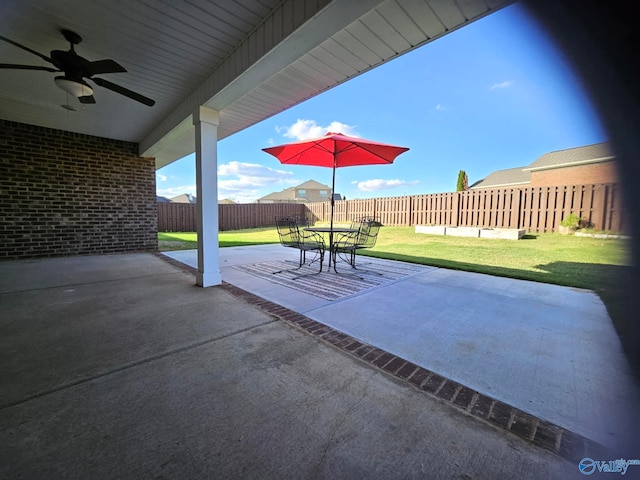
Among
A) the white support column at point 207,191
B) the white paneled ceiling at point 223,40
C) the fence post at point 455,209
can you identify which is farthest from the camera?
the fence post at point 455,209

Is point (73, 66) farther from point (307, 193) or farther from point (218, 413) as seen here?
point (307, 193)

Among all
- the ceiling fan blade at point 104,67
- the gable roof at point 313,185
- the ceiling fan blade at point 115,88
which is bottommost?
the ceiling fan blade at point 115,88

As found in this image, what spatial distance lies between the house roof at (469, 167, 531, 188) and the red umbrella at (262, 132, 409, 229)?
1901 cm

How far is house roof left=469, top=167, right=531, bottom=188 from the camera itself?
1973 cm

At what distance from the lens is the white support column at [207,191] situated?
3.97 m

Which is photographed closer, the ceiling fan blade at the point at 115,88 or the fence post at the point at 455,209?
the ceiling fan blade at the point at 115,88

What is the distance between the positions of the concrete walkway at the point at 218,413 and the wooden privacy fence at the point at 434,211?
3.98 meters

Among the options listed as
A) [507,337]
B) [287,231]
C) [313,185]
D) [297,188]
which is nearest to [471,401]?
[507,337]

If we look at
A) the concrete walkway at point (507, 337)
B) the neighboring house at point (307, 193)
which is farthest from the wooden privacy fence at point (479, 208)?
the neighboring house at point (307, 193)

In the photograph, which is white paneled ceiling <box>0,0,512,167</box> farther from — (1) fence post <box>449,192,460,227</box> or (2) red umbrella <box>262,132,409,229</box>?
(1) fence post <box>449,192,460,227</box>

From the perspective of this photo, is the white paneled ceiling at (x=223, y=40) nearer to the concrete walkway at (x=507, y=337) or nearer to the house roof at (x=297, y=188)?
the concrete walkway at (x=507, y=337)

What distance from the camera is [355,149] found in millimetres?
5156

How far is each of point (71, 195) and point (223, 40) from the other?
19.9ft

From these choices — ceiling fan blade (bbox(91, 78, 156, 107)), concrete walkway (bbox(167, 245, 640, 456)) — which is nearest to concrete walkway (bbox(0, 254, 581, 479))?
concrete walkway (bbox(167, 245, 640, 456))
